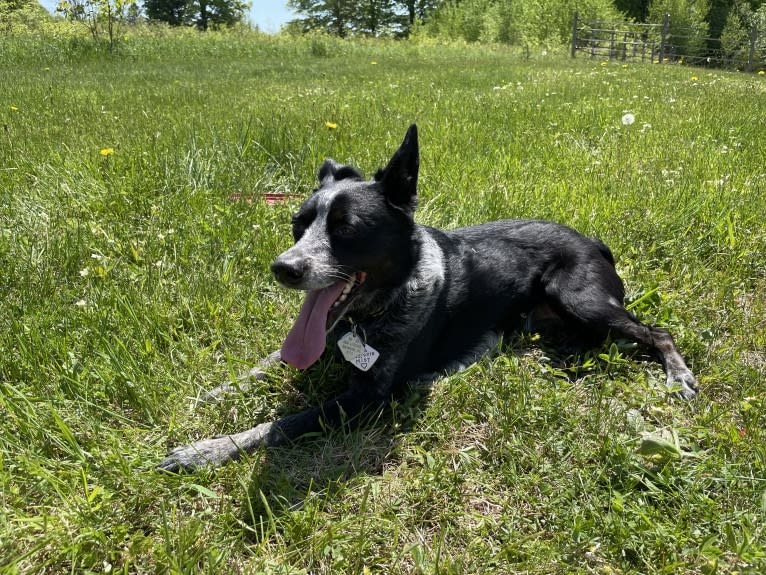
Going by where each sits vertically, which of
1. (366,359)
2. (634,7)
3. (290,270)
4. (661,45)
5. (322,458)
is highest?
(634,7)

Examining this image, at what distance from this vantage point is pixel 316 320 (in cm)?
235

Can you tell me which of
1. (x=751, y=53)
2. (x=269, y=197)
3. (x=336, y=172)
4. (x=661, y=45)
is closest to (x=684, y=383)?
(x=336, y=172)

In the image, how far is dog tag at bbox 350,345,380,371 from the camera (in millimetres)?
2402

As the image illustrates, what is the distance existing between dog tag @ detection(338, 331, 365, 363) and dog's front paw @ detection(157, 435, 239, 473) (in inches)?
24.0

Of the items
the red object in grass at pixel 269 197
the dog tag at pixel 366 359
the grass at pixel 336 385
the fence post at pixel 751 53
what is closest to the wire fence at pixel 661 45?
the fence post at pixel 751 53

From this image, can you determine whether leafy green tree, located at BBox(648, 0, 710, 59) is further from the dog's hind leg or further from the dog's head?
the dog's head

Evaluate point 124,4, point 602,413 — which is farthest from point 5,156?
point 124,4

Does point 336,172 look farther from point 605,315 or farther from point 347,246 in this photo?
point 605,315

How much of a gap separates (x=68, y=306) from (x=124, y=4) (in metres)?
15.5

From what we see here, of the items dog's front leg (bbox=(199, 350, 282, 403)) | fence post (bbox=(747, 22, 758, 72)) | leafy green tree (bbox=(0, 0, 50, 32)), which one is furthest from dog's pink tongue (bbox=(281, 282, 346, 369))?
fence post (bbox=(747, 22, 758, 72))

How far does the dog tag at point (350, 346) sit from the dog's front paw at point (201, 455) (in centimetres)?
61

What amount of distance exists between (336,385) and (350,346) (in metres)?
0.25

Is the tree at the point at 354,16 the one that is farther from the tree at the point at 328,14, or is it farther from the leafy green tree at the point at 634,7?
the leafy green tree at the point at 634,7

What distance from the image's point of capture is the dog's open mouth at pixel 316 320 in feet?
7.46
